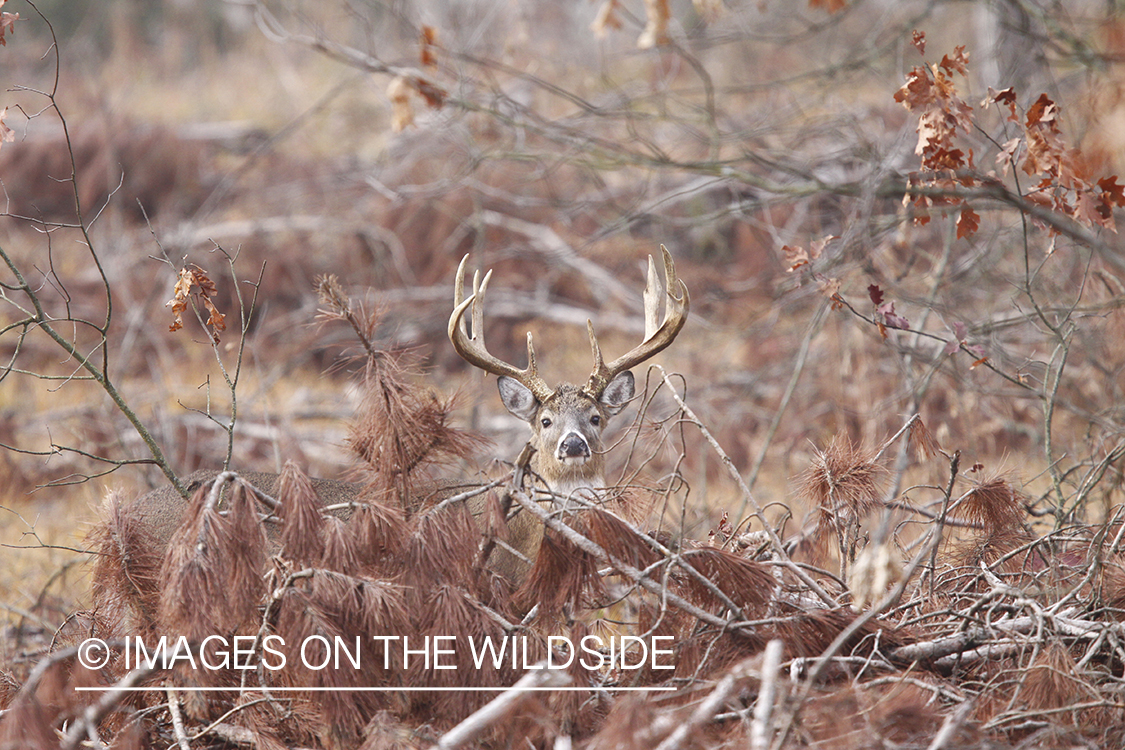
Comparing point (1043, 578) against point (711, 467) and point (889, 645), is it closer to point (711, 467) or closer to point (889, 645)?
point (889, 645)

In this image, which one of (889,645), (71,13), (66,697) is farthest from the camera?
(71,13)

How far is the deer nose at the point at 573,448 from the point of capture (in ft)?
14.9

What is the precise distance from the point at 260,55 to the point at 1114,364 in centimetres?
1305

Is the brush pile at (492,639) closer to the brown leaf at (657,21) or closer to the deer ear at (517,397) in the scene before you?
the deer ear at (517,397)

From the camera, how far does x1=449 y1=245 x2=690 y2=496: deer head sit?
464 centimetres

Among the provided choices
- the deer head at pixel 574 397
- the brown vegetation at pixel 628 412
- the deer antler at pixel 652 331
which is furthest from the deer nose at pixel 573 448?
the deer antler at pixel 652 331

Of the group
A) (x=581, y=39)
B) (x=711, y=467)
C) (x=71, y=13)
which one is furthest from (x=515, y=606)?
(x=71, y=13)

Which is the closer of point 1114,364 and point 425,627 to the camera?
point 425,627

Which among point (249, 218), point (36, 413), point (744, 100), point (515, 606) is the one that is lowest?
point (515, 606)

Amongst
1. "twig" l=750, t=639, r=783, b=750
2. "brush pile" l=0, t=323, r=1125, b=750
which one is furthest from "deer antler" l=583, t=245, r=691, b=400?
"twig" l=750, t=639, r=783, b=750

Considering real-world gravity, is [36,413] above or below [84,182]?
below

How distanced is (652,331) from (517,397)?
0.73m

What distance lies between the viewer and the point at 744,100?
11.3m

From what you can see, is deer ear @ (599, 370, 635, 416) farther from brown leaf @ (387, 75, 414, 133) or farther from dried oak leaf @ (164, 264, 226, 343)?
dried oak leaf @ (164, 264, 226, 343)
